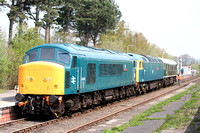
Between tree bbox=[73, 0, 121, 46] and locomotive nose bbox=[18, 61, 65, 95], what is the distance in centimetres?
2745

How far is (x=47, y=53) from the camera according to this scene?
12.5 meters

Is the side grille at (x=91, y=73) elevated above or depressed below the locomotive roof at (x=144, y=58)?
below

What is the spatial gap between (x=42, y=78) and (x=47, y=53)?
4.98 ft

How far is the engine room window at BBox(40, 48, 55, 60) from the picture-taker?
1238cm

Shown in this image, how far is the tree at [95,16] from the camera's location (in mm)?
40559

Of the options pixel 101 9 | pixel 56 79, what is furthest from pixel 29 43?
pixel 101 9

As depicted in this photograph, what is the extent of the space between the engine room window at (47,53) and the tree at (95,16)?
2642 cm

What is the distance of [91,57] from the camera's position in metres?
13.9

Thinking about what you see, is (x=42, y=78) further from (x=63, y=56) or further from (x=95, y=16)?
(x=95, y=16)

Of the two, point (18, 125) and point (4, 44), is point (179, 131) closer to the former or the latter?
point (18, 125)

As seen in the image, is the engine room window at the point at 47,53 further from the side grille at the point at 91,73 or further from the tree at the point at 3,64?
the tree at the point at 3,64

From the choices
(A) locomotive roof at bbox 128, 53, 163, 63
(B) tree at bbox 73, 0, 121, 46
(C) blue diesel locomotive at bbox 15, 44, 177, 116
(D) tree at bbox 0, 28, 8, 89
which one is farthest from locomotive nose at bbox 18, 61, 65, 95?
(B) tree at bbox 73, 0, 121, 46

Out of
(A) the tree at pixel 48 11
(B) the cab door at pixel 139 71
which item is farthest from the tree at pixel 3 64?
(B) the cab door at pixel 139 71

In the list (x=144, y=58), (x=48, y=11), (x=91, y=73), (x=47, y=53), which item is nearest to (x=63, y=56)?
(x=47, y=53)
